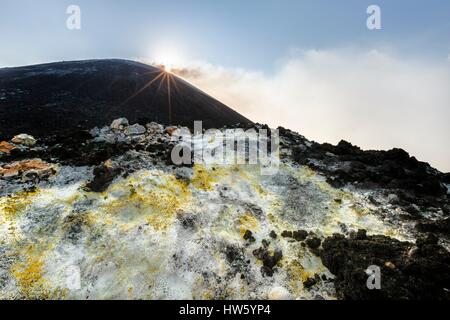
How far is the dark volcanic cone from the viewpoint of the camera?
115 ft

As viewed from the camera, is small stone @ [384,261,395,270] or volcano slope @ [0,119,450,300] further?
small stone @ [384,261,395,270]

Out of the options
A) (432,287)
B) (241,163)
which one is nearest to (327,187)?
(241,163)

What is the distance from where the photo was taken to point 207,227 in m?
13.3

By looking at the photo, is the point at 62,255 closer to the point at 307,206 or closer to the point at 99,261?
the point at 99,261

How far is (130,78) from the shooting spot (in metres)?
63.5

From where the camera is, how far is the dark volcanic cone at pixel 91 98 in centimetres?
3512

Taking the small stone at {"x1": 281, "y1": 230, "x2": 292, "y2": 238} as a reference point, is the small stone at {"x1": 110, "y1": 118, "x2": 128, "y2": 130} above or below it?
above

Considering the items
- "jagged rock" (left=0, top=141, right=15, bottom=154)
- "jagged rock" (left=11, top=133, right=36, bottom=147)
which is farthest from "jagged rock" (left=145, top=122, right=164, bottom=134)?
"jagged rock" (left=0, top=141, right=15, bottom=154)
